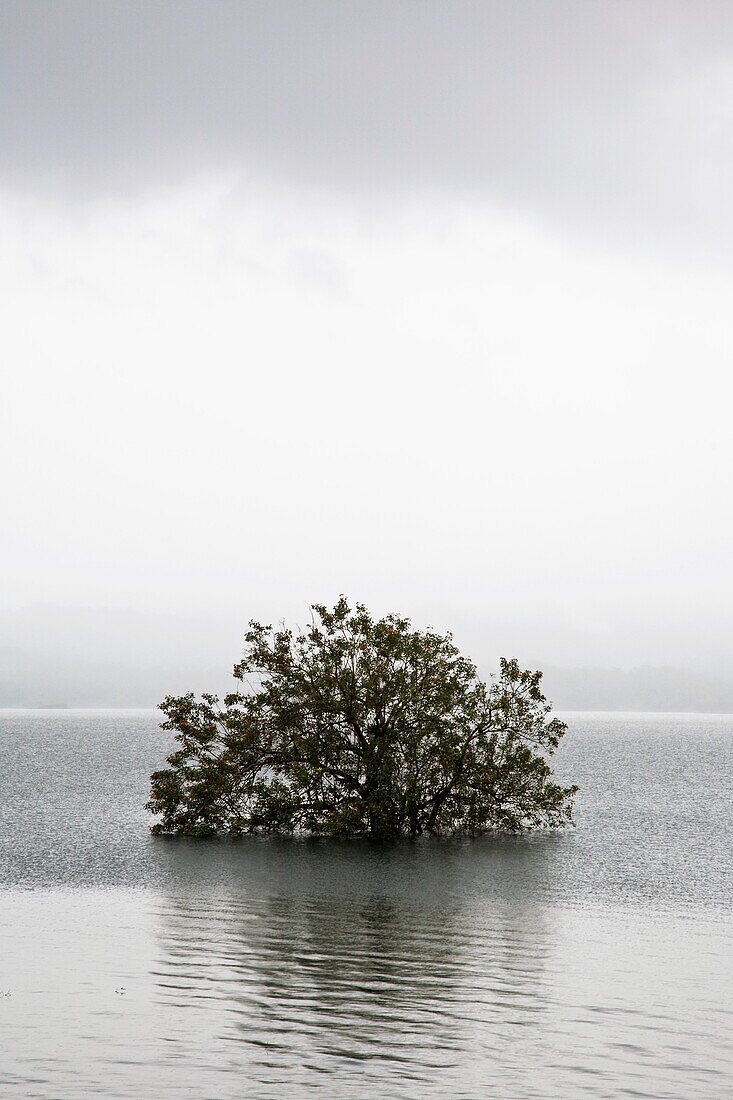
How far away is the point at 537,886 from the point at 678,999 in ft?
42.3

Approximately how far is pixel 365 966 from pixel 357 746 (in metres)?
22.3

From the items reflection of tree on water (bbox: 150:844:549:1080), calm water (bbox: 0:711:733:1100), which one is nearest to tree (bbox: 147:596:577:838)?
calm water (bbox: 0:711:733:1100)

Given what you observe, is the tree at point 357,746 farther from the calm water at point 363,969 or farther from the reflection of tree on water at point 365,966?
the reflection of tree on water at point 365,966

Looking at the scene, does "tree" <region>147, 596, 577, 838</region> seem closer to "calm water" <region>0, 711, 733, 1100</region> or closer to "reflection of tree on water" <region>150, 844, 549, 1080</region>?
"calm water" <region>0, 711, 733, 1100</region>

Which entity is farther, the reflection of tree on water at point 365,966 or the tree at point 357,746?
the tree at point 357,746

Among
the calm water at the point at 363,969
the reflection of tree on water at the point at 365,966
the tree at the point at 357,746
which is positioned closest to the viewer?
the calm water at the point at 363,969

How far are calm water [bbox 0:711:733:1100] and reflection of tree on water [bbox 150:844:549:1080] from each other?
65 millimetres

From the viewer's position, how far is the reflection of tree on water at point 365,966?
14578 mm

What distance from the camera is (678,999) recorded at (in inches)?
704

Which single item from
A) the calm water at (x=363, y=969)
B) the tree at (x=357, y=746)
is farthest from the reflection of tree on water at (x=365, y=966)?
the tree at (x=357, y=746)

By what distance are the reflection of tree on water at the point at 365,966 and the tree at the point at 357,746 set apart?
8386 millimetres

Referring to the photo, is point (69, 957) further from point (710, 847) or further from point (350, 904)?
point (710, 847)

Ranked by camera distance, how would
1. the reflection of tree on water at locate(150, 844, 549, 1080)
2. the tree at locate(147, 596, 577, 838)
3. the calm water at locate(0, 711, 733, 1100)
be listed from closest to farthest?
the calm water at locate(0, 711, 733, 1100)
the reflection of tree on water at locate(150, 844, 549, 1080)
the tree at locate(147, 596, 577, 838)

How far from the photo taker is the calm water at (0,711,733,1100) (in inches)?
531
